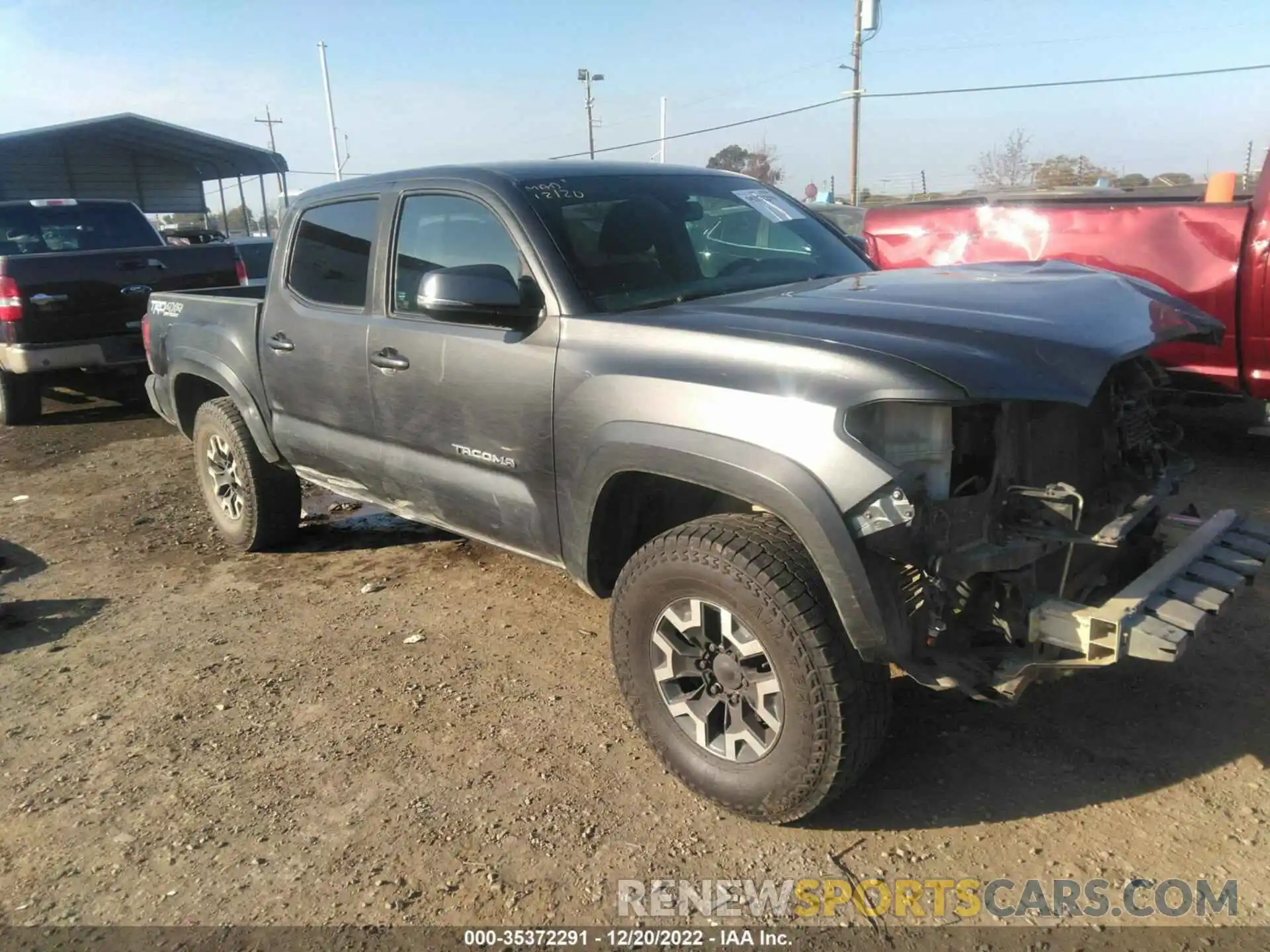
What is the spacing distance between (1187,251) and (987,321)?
3.76m

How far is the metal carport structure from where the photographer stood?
23.9 meters

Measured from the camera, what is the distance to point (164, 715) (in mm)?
3650

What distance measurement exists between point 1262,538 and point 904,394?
5.05 feet

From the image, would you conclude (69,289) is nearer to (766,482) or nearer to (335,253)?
(335,253)

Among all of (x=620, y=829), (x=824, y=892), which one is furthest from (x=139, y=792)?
(x=824, y=892)

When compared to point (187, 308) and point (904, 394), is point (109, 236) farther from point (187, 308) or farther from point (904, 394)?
point (904, 394)

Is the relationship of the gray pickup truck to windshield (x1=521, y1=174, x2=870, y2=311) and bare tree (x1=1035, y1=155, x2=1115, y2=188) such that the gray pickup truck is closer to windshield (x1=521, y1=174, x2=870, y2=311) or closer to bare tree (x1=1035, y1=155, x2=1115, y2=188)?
windshield (x1=521, y1=174, x2=870, y2=311)

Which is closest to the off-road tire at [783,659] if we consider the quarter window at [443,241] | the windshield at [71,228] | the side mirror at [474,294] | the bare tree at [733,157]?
the side mirror at [474,294]

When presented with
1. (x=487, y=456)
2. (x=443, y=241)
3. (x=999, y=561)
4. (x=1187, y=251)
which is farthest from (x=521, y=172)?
(x=1187, y=251)

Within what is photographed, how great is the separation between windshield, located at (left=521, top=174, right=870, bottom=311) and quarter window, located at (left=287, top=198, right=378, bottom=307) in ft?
3.02

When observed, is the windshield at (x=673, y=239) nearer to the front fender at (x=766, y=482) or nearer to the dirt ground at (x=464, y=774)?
the front fender at (x=766, y=482)

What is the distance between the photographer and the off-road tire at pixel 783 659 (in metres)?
2.55
